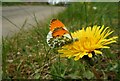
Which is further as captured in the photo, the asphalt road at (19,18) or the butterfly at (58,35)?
the asphalt road at (19,18)

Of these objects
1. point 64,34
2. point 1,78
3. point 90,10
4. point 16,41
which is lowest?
point 1,78

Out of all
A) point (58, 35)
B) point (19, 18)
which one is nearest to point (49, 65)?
point (58, 35)

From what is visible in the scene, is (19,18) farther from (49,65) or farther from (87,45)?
(87,45)

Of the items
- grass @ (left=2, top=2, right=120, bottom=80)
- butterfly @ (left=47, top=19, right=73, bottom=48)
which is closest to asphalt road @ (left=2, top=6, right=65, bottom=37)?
grass @ (left=2, top=2, right=120, bottom=80)

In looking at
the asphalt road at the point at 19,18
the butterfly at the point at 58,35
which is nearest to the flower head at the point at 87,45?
the butterfly at the point at 58,35

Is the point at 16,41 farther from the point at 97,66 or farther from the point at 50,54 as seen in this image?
the point at 97,66

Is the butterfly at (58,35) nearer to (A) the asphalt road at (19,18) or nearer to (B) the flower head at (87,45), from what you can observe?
(B) the flower head at (87,45)

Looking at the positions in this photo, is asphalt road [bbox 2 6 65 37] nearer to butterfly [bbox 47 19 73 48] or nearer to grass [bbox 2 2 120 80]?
grass [bbox 2 2 120 80]

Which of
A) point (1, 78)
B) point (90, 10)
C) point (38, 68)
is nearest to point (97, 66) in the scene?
point (38, 68)
